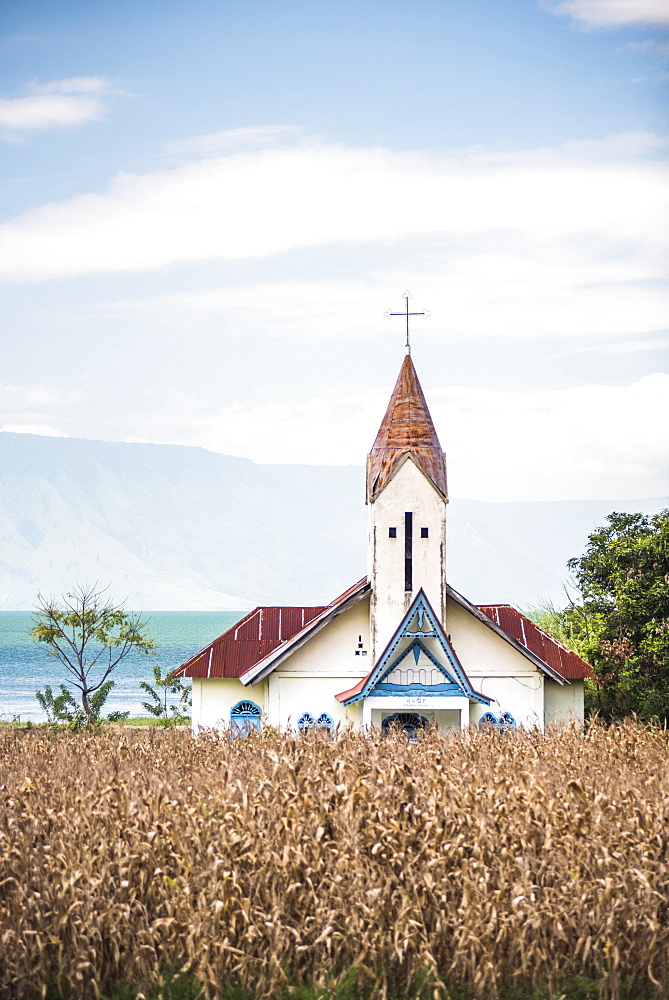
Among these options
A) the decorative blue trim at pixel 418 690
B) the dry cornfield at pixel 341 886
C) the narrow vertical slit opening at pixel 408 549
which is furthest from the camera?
the narrow vertical slit opening at pixel 408 549

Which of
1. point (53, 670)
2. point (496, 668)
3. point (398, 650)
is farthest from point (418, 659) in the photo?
point (53, 670)

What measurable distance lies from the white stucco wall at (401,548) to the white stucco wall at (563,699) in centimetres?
389

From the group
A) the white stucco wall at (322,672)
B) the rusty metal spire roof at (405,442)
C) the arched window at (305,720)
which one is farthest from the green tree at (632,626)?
the arched window at (305,720)

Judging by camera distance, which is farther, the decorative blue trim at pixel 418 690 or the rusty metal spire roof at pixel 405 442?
the rusty metal spire roof at pixel 405 442

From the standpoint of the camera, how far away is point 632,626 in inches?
1241

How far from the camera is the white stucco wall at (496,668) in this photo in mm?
27875

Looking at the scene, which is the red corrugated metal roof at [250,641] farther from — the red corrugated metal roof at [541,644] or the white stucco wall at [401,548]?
the red corrugated metal roof at [541,644]

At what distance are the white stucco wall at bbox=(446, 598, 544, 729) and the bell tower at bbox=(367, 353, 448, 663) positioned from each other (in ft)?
3.75

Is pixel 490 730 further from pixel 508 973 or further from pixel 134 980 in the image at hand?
pixel 134 980

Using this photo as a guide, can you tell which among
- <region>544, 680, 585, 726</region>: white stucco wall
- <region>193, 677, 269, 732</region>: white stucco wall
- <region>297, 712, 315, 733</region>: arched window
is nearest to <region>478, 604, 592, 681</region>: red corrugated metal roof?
<region>544, 680, 585, 726</region>: white stucco wall

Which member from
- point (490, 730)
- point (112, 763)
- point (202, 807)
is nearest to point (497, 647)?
point (490, 730)

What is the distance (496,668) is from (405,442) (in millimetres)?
5678

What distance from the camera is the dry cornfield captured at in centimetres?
1106

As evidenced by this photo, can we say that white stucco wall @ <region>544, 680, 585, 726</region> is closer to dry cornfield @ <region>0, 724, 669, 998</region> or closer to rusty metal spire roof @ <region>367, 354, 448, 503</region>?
rusty metal spire roof @ <region>367, 354, 448, 503</region>
